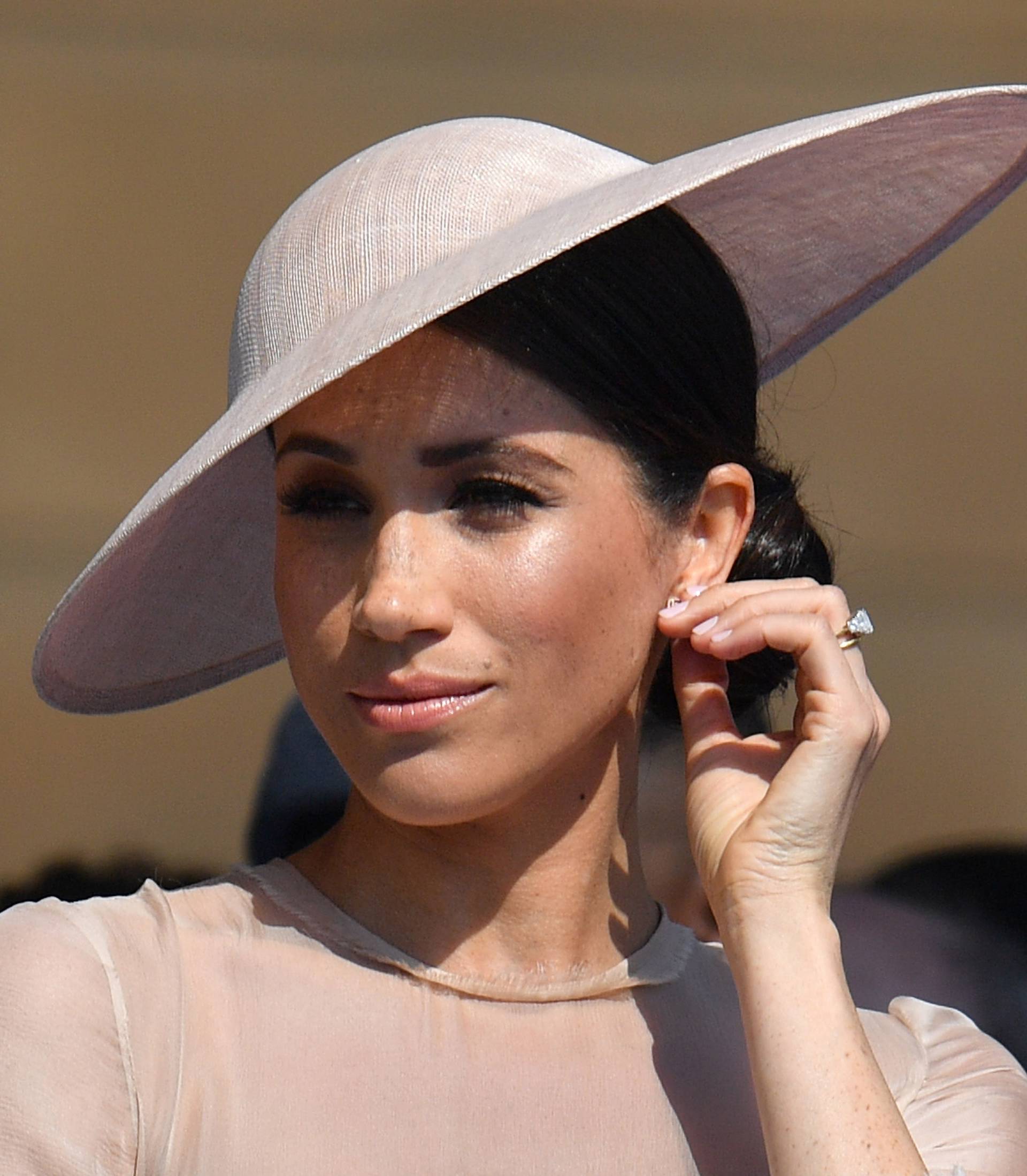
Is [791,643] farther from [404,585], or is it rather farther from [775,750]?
[404,585]

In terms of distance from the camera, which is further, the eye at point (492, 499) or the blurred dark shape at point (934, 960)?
the blurred dark shape at point (934, 960)

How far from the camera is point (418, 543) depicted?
1.50 meters

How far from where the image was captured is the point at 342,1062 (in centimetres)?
155

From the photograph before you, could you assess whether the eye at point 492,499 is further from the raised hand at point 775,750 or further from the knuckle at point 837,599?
the knuckle at point 837,599

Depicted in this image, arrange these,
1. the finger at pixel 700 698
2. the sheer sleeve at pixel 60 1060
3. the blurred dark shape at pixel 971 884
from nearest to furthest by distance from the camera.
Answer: the sheer sleeve at pixel 60 1060 < the finger at pixel 700 698 < the blurred dark shape at pixel 971 884

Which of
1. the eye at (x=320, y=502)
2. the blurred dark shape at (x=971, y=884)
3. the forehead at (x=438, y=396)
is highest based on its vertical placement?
the forehead at (x=438, y=396)

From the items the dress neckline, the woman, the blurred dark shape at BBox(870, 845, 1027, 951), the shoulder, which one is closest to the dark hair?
the woman

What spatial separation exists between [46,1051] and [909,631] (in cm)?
153

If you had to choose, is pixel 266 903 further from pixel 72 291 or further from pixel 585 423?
pixel 72 291

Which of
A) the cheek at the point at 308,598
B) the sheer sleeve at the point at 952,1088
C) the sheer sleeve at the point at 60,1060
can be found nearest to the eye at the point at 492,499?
the cheek at the point at 308,598

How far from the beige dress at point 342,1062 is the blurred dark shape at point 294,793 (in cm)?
73

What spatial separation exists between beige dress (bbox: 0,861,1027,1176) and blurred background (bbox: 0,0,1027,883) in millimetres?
810

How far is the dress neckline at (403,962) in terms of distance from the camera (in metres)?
1.63

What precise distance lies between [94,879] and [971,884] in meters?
1.21
